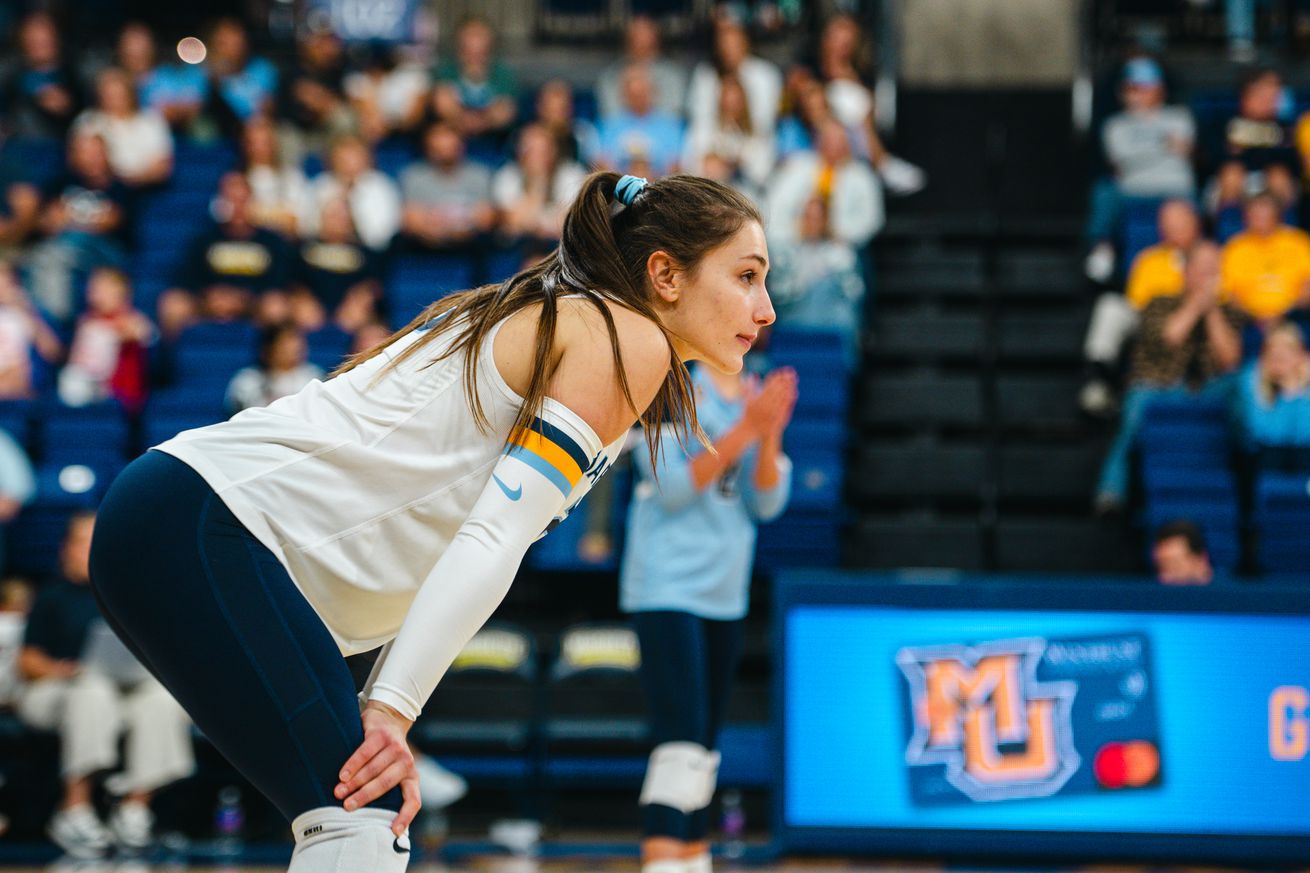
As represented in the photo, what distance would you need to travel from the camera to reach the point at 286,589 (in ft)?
7.61

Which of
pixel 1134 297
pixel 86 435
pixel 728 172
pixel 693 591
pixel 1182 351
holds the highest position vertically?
pixel 728 172

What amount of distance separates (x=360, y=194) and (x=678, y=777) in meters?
6.44

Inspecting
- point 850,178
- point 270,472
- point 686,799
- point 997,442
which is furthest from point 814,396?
point 270,472

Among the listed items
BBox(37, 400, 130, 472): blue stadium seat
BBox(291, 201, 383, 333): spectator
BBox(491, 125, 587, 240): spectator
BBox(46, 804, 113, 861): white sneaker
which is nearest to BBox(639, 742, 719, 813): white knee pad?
BBox(46, 804, 113, 861): white sneaker

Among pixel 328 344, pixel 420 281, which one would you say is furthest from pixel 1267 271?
pixel 328 344

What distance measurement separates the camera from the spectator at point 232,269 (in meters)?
9.41

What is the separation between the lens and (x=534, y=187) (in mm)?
9898

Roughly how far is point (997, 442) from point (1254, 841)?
140 inches

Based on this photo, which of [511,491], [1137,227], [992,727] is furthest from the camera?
[1137,227]

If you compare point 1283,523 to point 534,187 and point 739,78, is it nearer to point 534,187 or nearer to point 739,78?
point 739,78

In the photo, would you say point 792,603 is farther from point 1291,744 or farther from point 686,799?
point 1291,744

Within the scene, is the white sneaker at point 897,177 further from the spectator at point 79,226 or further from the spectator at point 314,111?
the spectator at point 79,226

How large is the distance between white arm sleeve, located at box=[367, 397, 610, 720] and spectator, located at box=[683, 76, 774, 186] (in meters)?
7.79

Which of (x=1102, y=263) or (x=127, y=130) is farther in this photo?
(x=127, y=130)
